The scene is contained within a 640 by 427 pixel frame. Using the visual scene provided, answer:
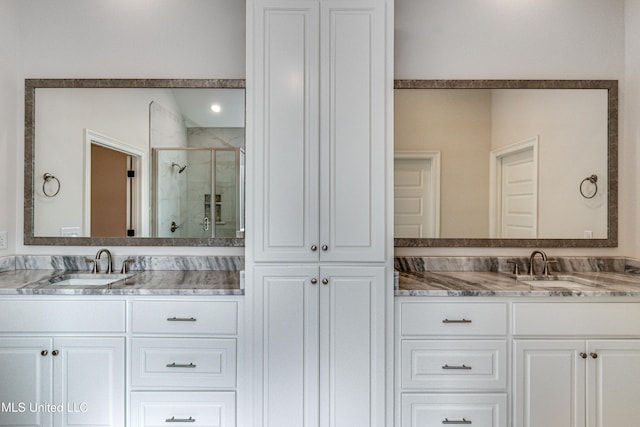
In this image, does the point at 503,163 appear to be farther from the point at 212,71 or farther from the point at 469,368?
the point at 212,71

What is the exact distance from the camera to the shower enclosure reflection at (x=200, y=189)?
7.42ft

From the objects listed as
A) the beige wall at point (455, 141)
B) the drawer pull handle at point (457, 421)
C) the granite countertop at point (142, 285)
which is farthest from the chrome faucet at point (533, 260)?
the granite countertop at point (142, 285)

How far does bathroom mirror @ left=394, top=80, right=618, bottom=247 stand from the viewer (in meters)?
2.28

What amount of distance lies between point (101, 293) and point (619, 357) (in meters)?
2.49

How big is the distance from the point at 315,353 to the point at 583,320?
129cm

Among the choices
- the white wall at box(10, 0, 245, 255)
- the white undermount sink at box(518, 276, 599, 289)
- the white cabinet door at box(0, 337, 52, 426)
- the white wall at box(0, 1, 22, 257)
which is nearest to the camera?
the white cabinet door at box(0, 337, 52, 426)

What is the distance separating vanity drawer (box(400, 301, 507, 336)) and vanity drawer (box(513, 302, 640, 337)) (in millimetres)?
148

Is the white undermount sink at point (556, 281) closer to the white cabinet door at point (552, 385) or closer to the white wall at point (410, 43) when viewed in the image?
the white wall at point (410, 43)

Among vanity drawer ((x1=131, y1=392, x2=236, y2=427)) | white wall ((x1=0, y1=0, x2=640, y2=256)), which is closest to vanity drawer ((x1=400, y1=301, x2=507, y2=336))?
white wall ((x1=0, y1=0, x2=640, y2=256))

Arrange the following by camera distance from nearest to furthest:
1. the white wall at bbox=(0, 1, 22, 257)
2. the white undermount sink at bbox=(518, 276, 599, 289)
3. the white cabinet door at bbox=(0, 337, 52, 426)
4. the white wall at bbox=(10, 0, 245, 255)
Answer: the white cabinet door at bbox=(0, 337, 52, 426), the white undermount sink at bbox=(518, 276, 599, 289), the white wall at bbox=(0, 1, 22, 257), the white wall at bbox=(10, 0, 245, 255)

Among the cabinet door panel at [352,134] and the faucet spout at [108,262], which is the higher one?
the cabinet door panel at [352,134]

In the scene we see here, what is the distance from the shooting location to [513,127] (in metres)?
2.30

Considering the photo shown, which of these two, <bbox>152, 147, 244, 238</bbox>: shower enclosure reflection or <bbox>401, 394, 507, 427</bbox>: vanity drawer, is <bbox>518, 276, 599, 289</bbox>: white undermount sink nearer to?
<bbox>401, 394, 507, 427</bbox>: vanity drawer

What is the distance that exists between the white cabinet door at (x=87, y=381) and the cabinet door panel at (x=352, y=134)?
1168 millimetres
